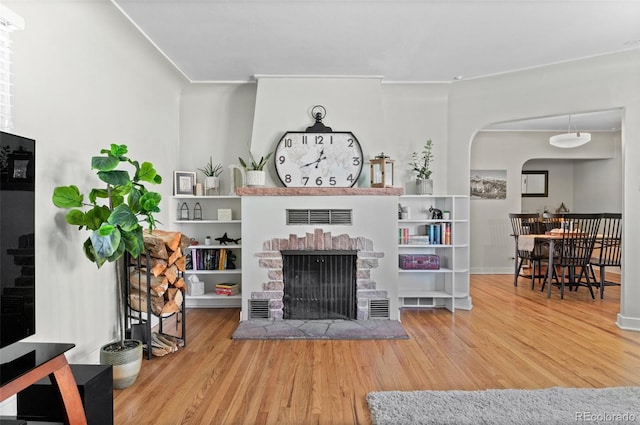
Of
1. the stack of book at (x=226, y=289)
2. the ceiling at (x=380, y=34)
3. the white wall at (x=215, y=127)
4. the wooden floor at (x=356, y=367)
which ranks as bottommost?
the wooden floor at (x=356, y=367)

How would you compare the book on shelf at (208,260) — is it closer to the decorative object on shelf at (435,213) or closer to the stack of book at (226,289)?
the stack of book at (226,289)

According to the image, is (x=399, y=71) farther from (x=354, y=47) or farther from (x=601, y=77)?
(x=601, y=77)

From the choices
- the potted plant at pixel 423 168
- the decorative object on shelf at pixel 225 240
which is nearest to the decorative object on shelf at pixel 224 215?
Answer: the decorative object on shelf at pixel 225 240

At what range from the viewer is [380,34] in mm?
3330

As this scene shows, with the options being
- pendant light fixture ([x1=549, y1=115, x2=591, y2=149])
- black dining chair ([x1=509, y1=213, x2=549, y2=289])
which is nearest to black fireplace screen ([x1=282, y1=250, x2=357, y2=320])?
black dining chair ([x1=509, y1=213, x2=549, y2=289])

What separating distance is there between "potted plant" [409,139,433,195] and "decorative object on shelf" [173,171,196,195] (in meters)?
2.63

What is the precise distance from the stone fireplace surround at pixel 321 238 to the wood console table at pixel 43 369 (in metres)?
2.41

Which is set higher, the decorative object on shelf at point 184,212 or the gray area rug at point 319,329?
the decorative object on shelf at point 184,212

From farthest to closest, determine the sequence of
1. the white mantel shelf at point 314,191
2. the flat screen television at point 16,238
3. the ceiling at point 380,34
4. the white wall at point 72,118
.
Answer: the white mantel shelf at point 314,191, the ceiling at point 380,34, the white wall at point 72,118, the flat screen television at point 16,238

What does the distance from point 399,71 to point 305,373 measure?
315cm

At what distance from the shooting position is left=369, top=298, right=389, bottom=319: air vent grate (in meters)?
4.10

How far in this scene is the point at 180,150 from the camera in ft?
15.7

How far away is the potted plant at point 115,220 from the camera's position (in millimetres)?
2305

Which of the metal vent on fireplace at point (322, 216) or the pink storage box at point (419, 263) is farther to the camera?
the pink storage box at point (419, 263)
